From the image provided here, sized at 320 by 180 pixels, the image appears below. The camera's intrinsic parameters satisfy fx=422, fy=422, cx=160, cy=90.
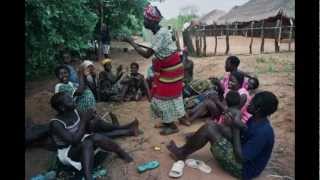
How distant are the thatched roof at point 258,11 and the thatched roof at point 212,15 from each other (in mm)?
36

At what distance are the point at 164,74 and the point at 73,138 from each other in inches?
39.6

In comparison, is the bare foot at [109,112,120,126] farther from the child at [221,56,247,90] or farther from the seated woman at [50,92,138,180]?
the child at [221,56,247,90]

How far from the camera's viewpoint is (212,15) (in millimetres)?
3619

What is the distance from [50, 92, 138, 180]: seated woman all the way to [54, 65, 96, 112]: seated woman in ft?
0.40

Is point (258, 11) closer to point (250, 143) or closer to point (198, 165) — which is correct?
point (250, 143)

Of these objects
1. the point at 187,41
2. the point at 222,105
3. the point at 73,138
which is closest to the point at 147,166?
the point at 73,138

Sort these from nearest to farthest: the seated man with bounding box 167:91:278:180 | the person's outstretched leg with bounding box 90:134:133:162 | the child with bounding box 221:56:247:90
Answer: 1. the seated man with bounding box 167:91:278:180
2. the person's outstretched leg with bounding box 90:134:133:162
3. the child with bounding box 221:56:247:90

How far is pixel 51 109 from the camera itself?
3.25m

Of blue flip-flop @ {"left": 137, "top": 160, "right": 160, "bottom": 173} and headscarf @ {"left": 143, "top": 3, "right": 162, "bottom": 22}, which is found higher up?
headscarf @ {"left": 143, "top": 3, "right": 162, "bottom": 22}

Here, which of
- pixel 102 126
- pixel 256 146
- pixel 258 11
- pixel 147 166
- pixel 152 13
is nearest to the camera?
pixel 256 146

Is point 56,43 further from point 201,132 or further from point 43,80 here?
point 201,132

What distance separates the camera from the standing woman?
354 cm

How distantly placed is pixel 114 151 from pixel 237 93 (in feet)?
→ 3.51

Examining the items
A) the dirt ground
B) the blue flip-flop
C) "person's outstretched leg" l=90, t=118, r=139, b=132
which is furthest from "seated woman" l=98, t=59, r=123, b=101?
the blue flip-flop
